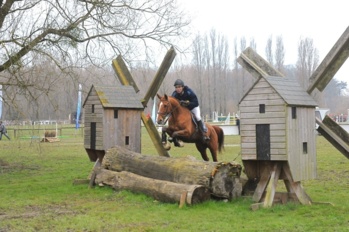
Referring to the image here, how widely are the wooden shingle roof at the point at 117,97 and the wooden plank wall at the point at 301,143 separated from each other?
407cm

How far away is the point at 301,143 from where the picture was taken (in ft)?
26.3

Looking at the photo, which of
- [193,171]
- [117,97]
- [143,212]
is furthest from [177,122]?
[143,212]

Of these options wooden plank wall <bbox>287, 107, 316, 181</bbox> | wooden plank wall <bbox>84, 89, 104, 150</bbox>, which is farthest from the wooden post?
wooden plank wall <bbox>84, 89, 104, 150</bbox>

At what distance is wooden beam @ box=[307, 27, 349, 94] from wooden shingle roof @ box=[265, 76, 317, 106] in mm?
320

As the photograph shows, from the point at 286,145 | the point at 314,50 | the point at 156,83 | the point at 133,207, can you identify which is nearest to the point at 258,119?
the point at 286,145

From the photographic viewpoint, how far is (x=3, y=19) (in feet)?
44.4

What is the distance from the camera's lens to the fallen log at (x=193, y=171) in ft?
27.4

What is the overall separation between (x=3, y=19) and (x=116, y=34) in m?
3.32

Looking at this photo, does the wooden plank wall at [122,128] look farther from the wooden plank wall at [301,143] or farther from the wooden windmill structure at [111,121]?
the wooden plank wall at [301,143]

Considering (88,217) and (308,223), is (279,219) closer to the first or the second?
(308,223)

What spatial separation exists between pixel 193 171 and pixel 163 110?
177 cm

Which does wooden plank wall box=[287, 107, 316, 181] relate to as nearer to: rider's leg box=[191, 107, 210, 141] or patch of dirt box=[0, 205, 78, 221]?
rider's leg box=[191, 107, 210, 141]

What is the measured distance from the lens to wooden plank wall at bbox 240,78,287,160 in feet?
A: 25.5

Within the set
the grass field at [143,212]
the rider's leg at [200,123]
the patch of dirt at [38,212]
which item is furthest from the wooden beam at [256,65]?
the patch of dirt at [38,212]
